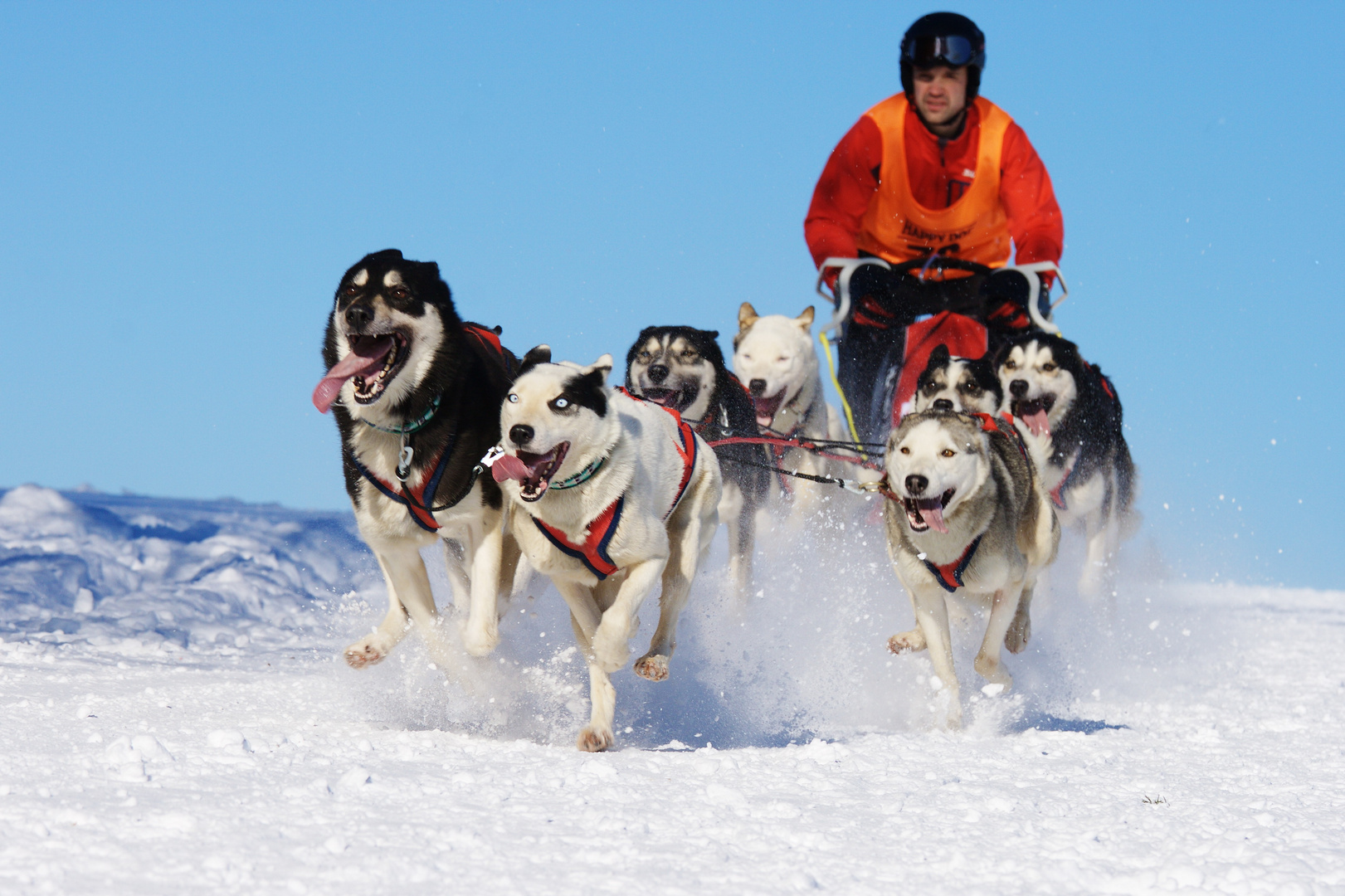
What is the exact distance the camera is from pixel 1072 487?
21.0 ft

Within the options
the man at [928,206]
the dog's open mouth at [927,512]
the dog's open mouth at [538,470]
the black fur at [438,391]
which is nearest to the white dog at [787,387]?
the man at [928,206]

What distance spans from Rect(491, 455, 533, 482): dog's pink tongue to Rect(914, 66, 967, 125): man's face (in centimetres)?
397

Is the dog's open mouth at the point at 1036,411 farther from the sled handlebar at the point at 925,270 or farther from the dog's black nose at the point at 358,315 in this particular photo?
the dog's black nose at the point at 358,315

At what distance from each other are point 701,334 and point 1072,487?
195cm

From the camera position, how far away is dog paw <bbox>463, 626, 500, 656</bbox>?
396 cm

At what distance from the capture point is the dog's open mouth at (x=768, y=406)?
6641 millimetres

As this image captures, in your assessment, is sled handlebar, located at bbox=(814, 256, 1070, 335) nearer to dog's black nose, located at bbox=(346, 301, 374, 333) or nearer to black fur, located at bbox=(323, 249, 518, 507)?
black fur, located at bbox=(323, 249, 518, 507)

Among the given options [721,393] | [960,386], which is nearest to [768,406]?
[721,393]

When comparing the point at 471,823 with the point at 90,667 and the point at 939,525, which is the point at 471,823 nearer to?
the point at 939,525

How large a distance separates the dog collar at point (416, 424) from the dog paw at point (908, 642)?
216cm

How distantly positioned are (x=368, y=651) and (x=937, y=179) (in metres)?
4.10

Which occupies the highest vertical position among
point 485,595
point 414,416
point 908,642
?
point 414,416

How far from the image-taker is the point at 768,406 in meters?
6.66

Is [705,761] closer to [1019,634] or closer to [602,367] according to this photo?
[602,367]
